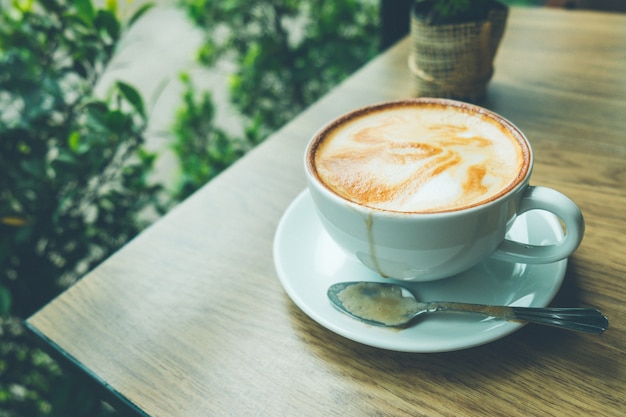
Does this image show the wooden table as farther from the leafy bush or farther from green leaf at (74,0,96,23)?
the leafy bush

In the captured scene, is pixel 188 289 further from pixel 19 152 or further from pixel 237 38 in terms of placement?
pixel 237 38

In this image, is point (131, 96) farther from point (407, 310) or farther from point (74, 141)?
point (407, 310)

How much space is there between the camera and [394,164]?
57cm

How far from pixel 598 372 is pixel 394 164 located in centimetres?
29

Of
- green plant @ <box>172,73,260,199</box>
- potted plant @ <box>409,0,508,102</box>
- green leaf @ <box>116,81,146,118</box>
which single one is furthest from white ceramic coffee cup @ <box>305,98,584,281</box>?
green plant @ <box>172,73,260,199</box>

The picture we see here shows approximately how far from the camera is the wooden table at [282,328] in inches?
18.2

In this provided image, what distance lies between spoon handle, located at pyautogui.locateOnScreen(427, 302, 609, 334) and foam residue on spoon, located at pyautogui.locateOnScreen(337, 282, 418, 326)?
0.21 feet

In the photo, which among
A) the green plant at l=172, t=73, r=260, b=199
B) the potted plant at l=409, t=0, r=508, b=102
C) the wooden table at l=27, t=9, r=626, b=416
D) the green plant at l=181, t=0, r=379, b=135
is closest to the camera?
the wooden table at l=27, t=9, r=626, b=416

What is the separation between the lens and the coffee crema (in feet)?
1.70

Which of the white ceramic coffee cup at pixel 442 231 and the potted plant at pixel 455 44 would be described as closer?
the white ceramic coffee cup at pixel 442 231

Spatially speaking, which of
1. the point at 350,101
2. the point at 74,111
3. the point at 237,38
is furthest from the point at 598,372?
the point at 237,38

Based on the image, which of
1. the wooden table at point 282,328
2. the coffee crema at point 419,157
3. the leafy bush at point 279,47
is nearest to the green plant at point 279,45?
the leafy bush at point 279,47

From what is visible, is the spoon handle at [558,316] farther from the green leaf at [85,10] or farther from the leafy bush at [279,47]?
the leafy bush at [279,47]

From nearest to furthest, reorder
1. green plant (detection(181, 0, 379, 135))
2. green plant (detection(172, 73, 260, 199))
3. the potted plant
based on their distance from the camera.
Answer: the potted plant
green plant (detection(172, 73, 260, 199))
green plant (detection(181, 0, 379, 135))
